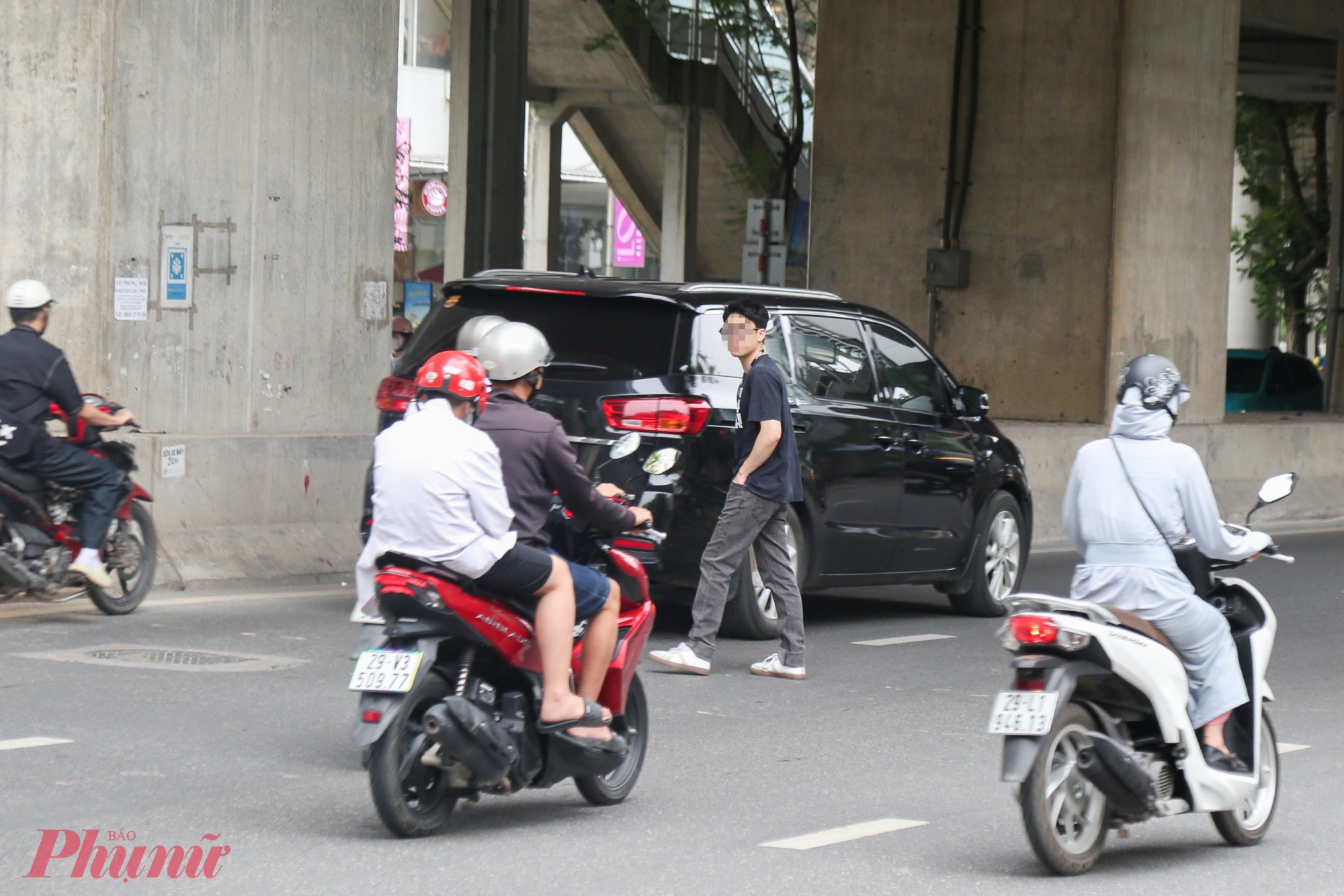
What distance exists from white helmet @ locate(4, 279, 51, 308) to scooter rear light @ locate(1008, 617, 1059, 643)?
20.4ft

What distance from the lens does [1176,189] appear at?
19312 millimetres

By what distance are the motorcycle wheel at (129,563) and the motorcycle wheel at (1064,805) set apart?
6228 mm

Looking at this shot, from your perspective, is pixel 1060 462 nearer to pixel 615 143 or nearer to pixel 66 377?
pixel 66 377

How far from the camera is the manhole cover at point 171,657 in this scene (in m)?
8.91

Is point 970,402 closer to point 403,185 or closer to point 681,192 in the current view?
point 681,192

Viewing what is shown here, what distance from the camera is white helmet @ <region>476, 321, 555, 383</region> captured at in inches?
255

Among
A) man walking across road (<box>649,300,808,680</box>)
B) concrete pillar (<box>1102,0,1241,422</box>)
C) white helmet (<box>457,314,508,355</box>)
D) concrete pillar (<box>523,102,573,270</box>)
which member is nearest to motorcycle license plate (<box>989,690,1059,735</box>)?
white helmet (<box>457,314,508,355</box>)

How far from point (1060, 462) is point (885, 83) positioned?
512 cm

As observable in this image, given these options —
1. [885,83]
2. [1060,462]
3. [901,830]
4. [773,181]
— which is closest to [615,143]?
[773,181]

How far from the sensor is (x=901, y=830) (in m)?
6.23

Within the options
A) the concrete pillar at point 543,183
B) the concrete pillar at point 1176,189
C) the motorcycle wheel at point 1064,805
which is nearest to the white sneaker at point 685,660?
the motorcycle wheel at point 1064,805

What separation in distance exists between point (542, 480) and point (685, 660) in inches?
118

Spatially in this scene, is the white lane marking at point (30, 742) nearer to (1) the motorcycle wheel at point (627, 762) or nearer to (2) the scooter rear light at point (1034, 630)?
(1) the motorcycle wheel at point (627, 762)

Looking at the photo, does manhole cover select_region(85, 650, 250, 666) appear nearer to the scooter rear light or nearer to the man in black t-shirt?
the man in black t-shirt
